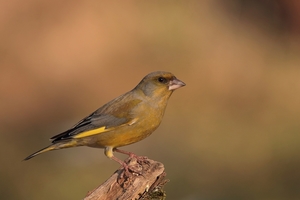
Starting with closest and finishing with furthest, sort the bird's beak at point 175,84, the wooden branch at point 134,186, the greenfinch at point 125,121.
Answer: the wooden branch at point 134,186
the greenfinch at point 125,121
the bird's beak at point 175,84

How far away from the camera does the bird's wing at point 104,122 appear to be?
502cm

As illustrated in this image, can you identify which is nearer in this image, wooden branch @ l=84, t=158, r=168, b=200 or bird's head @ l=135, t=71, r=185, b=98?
wooden branch @ l=84, t=158, r=168, b=200

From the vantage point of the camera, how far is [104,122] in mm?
5090

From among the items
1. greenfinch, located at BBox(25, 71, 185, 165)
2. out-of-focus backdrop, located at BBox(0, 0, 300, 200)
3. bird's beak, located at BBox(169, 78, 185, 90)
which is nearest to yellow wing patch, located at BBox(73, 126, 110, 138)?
greenfinch, located at BBox(25, 71, 185, 165)

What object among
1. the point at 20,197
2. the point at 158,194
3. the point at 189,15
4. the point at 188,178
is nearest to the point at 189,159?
the point at 188,178

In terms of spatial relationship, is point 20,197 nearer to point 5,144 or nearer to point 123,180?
point 5,144

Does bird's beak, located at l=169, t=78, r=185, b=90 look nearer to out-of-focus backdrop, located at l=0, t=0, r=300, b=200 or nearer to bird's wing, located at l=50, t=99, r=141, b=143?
bird's wing, located at l=50, t=99, r=141, b=143

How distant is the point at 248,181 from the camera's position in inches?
335

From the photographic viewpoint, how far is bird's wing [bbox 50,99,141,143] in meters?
5.02

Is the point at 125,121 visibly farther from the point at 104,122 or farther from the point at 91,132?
the point at 91,132

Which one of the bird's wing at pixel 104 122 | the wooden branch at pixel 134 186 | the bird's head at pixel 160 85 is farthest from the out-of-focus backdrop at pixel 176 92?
the wooden branch at pixel 134 186

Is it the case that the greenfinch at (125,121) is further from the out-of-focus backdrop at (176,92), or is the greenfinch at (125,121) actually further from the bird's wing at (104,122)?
the out-of-focus backdrop at (176,92)

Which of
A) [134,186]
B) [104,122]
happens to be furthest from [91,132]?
[134,186]

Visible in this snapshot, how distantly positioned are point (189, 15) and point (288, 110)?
449 cm
